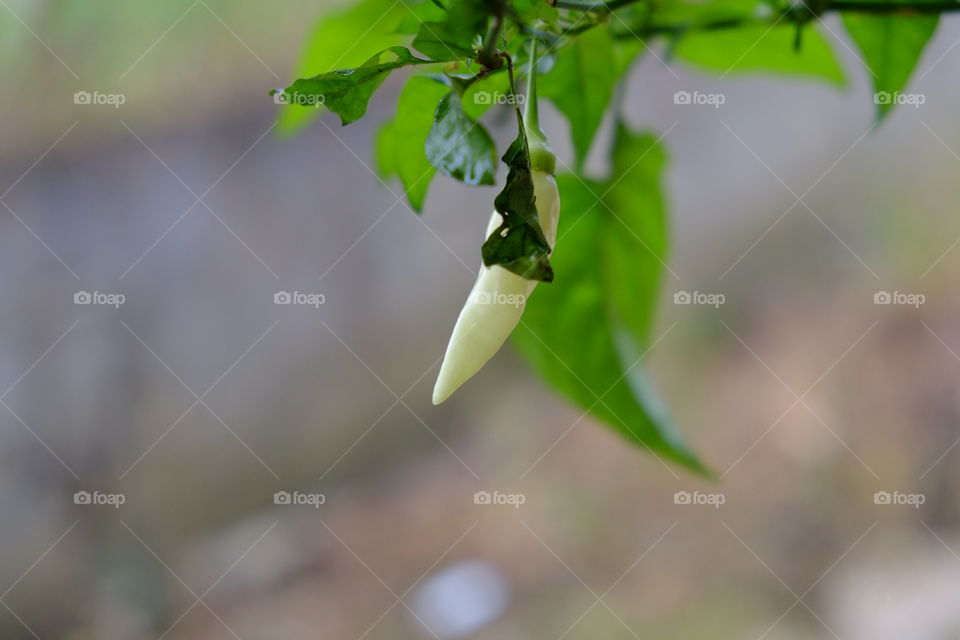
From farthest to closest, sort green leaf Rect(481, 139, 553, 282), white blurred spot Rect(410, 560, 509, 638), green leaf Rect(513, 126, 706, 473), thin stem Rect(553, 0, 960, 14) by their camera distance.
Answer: white blurred spot Rect(410, 560, 509, 638), green leaf Rect(513, 126, 706, 473), thin stem Rect(553, 0, 960, 14), green leaf Rect(481, 139, 553, 282)

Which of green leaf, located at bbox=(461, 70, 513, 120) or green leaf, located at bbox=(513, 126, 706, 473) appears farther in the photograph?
green leaf, located at bbox=(513, 126, 706, 473)

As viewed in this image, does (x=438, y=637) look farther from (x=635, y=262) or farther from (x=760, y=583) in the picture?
(x=635, y=262)

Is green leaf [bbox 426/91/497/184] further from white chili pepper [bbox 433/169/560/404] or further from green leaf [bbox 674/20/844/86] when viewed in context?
green leaf [bbox 674/20/844/86]

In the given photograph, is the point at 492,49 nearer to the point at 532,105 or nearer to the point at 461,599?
the point at 532,105

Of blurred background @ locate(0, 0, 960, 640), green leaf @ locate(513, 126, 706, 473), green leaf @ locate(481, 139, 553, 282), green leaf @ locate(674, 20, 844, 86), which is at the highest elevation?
green leaf @ locate(674, 20, 844, 86)

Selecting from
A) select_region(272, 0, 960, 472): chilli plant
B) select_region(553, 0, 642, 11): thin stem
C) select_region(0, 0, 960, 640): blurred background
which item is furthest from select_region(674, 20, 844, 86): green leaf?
select_region(0, 0, 960, 640): blurred background

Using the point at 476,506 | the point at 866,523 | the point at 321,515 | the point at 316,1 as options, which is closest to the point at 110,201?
the point at 316,1

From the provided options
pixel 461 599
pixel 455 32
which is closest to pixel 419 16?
pixel 455 32
